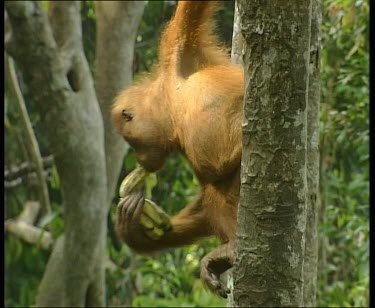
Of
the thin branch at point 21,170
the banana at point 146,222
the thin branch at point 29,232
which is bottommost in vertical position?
the thin branch at point 29,232

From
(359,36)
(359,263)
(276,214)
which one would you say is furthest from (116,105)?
(359,263)

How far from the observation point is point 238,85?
2.77 meters

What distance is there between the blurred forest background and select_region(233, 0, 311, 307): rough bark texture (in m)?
2.21

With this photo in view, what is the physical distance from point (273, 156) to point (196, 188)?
3519 mm

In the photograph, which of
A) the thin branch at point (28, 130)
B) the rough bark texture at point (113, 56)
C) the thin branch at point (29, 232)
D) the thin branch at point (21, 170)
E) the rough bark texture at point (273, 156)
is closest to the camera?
the rough bark texture at point (273, 156)

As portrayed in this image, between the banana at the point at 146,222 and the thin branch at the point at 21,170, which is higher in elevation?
the thin branch at the point at 21,170

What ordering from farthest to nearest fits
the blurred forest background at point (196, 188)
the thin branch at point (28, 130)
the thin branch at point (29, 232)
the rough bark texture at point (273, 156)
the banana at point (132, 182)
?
1. the thin branch at point (29, 232)
2. the thin branch at point (28, 130)
3. the blurred forest background at point (196, 188)
4. the banana at point (132, 182)
5. the rough bark texture at point (273, 156)

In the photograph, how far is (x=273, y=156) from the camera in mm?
1979

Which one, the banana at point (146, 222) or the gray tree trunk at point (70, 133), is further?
the gray tree trunk at point (70, 133)

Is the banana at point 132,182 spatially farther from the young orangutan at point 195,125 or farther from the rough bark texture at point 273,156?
the rough bark texture at point 273,156

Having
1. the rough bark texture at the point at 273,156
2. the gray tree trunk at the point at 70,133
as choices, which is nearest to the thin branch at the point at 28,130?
the gray tree trunk at the point at 70,133

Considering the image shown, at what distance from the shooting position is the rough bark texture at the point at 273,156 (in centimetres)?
188

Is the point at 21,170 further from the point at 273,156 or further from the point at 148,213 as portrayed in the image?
the point at 273,156

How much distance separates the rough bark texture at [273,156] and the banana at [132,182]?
1144mm
